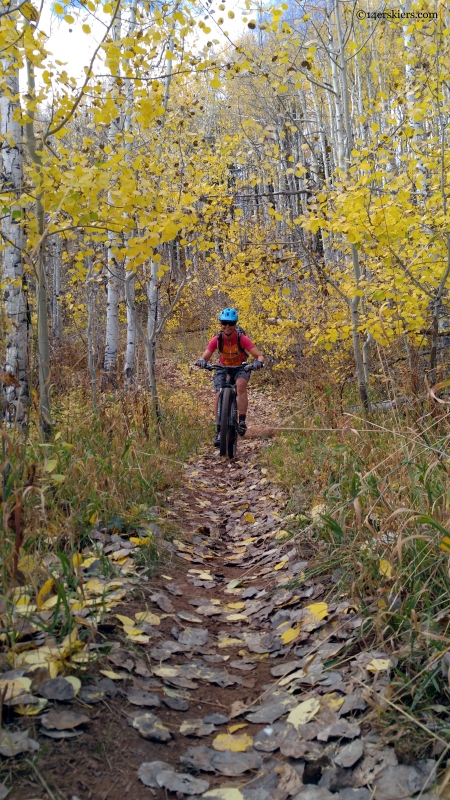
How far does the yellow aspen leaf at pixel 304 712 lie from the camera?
1883 millimetres

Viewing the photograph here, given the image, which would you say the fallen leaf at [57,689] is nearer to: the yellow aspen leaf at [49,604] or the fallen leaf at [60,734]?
the fallen leaf at [60,734]

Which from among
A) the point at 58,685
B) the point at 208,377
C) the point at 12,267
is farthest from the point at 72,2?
the point at 208,377

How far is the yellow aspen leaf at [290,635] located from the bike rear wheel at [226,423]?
177 inches

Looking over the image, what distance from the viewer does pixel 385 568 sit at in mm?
2367

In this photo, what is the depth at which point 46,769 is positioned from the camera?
60.3 inches

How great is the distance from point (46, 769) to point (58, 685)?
31 centimetres

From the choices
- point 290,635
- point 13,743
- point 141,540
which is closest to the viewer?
point 13,743

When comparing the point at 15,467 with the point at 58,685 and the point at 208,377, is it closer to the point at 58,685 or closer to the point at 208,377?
the point at 58,685

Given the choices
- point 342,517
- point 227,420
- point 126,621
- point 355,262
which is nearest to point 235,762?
point 126,621

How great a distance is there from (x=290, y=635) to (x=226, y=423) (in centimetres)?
454

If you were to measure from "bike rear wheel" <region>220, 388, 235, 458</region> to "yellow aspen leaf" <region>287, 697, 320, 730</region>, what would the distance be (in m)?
5.04

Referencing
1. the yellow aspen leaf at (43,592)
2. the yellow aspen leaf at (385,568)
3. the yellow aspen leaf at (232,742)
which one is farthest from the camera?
the yellow aspen leaf at (385,568)

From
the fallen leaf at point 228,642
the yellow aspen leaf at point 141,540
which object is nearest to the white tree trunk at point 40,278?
the yellow aspen leaf at point 141,540

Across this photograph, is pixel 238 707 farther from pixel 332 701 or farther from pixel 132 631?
pixel 132 631
